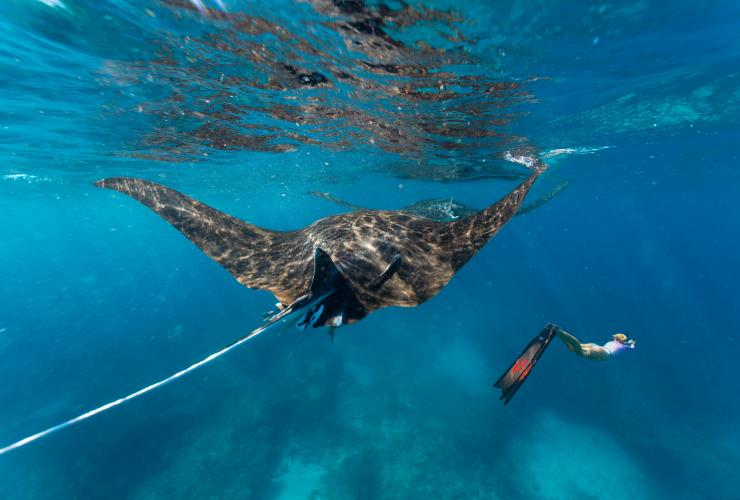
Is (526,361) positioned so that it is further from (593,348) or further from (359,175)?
(359,175)

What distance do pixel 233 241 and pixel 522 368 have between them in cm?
555

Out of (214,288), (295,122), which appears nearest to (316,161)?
(295,122)

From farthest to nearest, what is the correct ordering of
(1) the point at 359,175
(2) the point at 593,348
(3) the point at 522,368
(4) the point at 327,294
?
(1) the point at 359,175 → (2) the point at 593,348 → (3) the point at 522,368 → (4) the point at 327,294

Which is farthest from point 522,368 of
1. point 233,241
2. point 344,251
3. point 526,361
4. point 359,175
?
point 359,175

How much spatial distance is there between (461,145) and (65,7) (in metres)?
17.0

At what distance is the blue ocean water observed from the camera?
862 centimetres

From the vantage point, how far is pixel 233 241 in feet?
20.8

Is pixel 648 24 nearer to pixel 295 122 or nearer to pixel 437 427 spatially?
pixel 295 122

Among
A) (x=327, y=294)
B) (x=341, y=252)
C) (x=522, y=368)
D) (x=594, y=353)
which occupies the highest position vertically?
(x=341, y=252)

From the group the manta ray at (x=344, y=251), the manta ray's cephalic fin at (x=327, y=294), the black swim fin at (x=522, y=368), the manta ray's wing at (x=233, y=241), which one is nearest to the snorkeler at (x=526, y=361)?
the black swim fin at (x=522, y=368)

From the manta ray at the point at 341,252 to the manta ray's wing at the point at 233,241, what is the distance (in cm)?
2

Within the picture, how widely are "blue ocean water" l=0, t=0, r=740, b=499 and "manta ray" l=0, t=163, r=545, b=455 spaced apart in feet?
15.5

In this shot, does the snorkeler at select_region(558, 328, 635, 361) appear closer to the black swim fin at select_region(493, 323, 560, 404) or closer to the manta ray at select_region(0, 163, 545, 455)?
the black swim fin at select_region(493, 323, 560, 404)

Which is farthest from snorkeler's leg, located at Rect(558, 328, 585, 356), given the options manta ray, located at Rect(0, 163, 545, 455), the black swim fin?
manta ray, located at Rect(0, 163, 545, 455)
